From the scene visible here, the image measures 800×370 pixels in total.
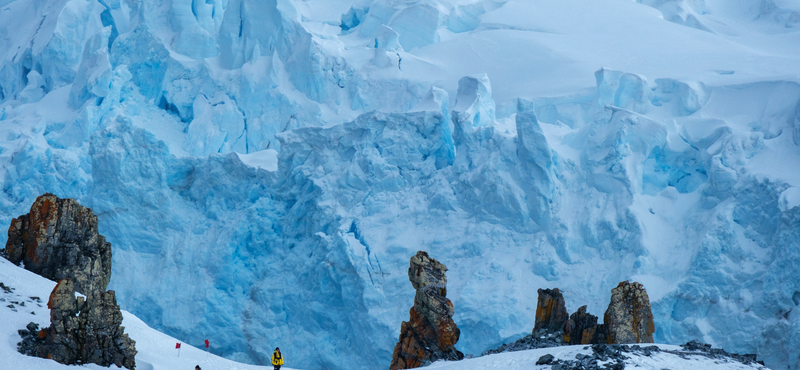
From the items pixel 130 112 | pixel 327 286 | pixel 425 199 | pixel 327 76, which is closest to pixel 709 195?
pixel 425 199

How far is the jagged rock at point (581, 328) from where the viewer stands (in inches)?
594

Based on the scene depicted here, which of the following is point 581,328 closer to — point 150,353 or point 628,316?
point 628,316

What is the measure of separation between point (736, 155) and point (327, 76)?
11490mm

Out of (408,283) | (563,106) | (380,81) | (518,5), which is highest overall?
(518,5)

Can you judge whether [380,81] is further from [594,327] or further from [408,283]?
[594,327]

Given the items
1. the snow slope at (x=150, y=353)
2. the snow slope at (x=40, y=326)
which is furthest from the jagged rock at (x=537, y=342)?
the snow slope at (x=40, y=326)

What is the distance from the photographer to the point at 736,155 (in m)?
18.4

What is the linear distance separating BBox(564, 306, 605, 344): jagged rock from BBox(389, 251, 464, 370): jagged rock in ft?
7.18

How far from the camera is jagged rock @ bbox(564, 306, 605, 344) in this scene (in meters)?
15.1

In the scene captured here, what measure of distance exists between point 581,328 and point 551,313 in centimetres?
84

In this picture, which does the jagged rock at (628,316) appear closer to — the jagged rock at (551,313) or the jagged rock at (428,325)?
the jagged rock at (551,313)

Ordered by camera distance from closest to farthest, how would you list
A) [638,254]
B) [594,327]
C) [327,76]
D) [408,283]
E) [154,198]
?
[594,327] < [638,254] < [408,283] < [154,198] < [327,76]

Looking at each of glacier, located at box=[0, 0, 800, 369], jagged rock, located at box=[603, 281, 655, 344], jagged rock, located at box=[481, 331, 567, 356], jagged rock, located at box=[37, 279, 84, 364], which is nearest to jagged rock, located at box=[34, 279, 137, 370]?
jagged rock, located at box=[37, 279, 84, 364]

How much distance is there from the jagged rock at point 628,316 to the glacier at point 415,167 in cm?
271
